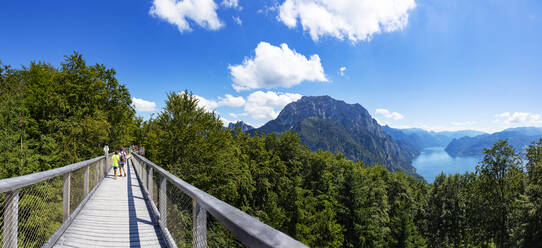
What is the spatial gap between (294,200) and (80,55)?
30981 millimetres

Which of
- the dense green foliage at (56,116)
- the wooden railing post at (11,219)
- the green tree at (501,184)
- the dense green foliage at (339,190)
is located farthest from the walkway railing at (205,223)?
the green tree at (501,184)

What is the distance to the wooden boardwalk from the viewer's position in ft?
13.5

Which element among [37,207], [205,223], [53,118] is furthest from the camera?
[53,118]

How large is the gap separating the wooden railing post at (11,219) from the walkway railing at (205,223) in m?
1.76

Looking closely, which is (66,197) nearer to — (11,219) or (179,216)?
(11,219)

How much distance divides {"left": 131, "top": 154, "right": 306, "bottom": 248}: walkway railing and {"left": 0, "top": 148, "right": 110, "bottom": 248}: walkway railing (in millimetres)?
1670

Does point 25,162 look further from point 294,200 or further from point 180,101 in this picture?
point 294,200

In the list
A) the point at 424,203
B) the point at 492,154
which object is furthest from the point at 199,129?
the point at 424,203

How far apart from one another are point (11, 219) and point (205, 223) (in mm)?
2482

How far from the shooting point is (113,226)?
4977 millimetres

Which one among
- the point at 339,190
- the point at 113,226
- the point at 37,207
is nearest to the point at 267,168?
the point at 339,190

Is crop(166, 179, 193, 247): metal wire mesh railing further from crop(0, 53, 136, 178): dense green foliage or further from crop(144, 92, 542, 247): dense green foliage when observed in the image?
crop(0, 53, 136, 178): dense green foliage

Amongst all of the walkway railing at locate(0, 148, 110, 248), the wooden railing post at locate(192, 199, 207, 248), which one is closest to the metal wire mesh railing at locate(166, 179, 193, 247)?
the wooden railing post at locate(192, 199, 207, 248)

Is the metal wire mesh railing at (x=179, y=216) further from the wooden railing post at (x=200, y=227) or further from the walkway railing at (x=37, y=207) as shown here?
the walkway railing at (x=37, y=207)
